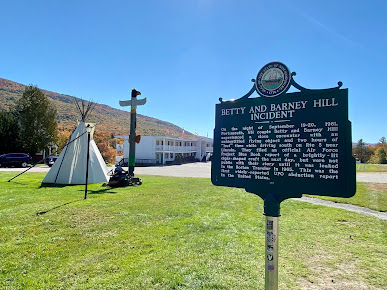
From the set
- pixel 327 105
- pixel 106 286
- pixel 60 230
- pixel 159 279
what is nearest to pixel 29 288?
pixel 106 286

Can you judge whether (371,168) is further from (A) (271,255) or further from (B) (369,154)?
(A) (271,255)

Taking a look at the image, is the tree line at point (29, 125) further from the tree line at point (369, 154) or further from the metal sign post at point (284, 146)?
the tree line at point (369, 154)

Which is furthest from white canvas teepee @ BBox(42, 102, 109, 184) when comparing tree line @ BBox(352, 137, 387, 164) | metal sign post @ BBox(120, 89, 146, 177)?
tree line @ BBox(352, 137, 387, 164)

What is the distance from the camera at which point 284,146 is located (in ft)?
12.0

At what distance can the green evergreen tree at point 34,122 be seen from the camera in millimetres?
37781

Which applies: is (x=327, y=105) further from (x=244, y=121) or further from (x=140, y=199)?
(x=140, y=199)

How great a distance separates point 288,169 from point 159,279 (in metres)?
2.58

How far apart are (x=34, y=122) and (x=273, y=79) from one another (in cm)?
4282

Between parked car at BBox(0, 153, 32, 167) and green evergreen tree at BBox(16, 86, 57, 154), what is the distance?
7.87 m

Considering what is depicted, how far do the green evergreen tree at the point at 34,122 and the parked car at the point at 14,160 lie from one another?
787cm

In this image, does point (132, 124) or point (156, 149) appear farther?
point (156, 149)

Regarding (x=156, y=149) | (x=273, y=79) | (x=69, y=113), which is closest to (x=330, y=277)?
(x=273, y=79)

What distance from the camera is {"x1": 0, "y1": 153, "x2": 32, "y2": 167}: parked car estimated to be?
96.1ft

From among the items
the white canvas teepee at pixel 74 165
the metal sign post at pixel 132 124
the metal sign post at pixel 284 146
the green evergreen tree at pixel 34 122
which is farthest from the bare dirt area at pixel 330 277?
the green evergreen tree at pixel 34 122
